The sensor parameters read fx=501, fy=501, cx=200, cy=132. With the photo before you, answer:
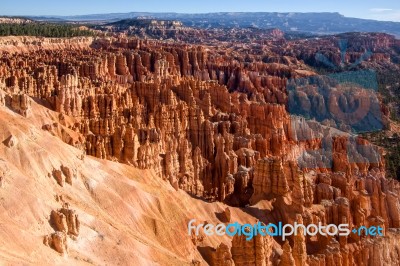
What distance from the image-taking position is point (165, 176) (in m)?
31.3

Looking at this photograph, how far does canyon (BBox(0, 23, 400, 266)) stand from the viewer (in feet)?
59.1

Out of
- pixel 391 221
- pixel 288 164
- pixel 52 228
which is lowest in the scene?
pixel 391 221

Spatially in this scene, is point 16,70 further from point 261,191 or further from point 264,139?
point 261,191

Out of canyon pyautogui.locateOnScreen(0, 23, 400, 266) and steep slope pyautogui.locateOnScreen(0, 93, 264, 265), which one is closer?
steep slope pyautogui.locateOnScreen(0, 93, 264, 265)

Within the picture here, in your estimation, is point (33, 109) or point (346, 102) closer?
point (33, 109)

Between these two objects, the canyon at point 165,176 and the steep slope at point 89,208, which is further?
the canyon at point 165,176

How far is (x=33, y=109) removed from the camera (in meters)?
33.5

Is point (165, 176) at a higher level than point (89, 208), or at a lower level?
lower

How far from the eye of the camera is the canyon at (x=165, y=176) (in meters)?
18.0

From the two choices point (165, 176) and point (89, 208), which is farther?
point (165, 176)

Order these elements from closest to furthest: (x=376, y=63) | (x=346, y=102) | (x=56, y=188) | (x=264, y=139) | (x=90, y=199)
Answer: (x=56, y=188)
(x=90, y=199)
(x=264, y=139)
(x=346, y=102)
(x=376, y=63)

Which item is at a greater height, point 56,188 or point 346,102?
point 56,188

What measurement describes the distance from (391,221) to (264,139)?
42.4 feet

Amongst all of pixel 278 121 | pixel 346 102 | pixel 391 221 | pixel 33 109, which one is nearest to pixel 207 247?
pixel 391 221
